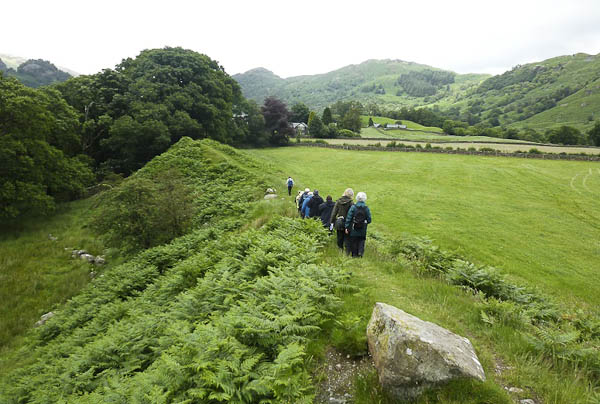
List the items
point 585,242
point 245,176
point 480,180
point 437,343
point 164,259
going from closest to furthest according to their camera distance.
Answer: point 437,343 → point 164,259 → point 585,242 → point 245,176 → point 480,180

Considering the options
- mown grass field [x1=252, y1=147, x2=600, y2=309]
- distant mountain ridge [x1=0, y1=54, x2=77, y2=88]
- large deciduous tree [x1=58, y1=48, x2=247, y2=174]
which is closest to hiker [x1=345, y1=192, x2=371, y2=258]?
mown grass field [x1=252, y1=147, x2=600, y2=309]

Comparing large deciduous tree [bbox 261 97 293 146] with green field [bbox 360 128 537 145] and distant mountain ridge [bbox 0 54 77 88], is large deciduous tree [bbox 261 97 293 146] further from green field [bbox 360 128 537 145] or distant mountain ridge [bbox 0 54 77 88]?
distant mountain ridge [bbox 0 54 77 88]

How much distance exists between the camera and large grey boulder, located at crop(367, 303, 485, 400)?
378 centimetres

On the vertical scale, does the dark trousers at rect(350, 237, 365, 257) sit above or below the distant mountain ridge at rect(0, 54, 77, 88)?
below

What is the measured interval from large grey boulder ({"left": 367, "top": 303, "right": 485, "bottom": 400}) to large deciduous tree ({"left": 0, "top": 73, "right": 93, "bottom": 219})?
2979 centimetres

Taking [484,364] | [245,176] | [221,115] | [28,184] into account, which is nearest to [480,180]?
[245,176]

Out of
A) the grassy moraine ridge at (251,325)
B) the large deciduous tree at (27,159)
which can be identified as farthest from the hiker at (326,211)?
the large deciduous tree at (27,159)

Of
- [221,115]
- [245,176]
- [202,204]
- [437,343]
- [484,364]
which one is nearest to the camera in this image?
[437,343]

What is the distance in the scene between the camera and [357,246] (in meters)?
10.2

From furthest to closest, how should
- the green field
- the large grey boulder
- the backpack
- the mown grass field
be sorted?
the green field
the mown grass field
the backpack
the large grey boulder

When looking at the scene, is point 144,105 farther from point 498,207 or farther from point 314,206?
point 498,207

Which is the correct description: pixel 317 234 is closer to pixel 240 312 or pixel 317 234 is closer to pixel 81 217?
pixel 240 312

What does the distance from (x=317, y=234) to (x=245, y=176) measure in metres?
15.4

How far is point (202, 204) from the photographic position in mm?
21172
